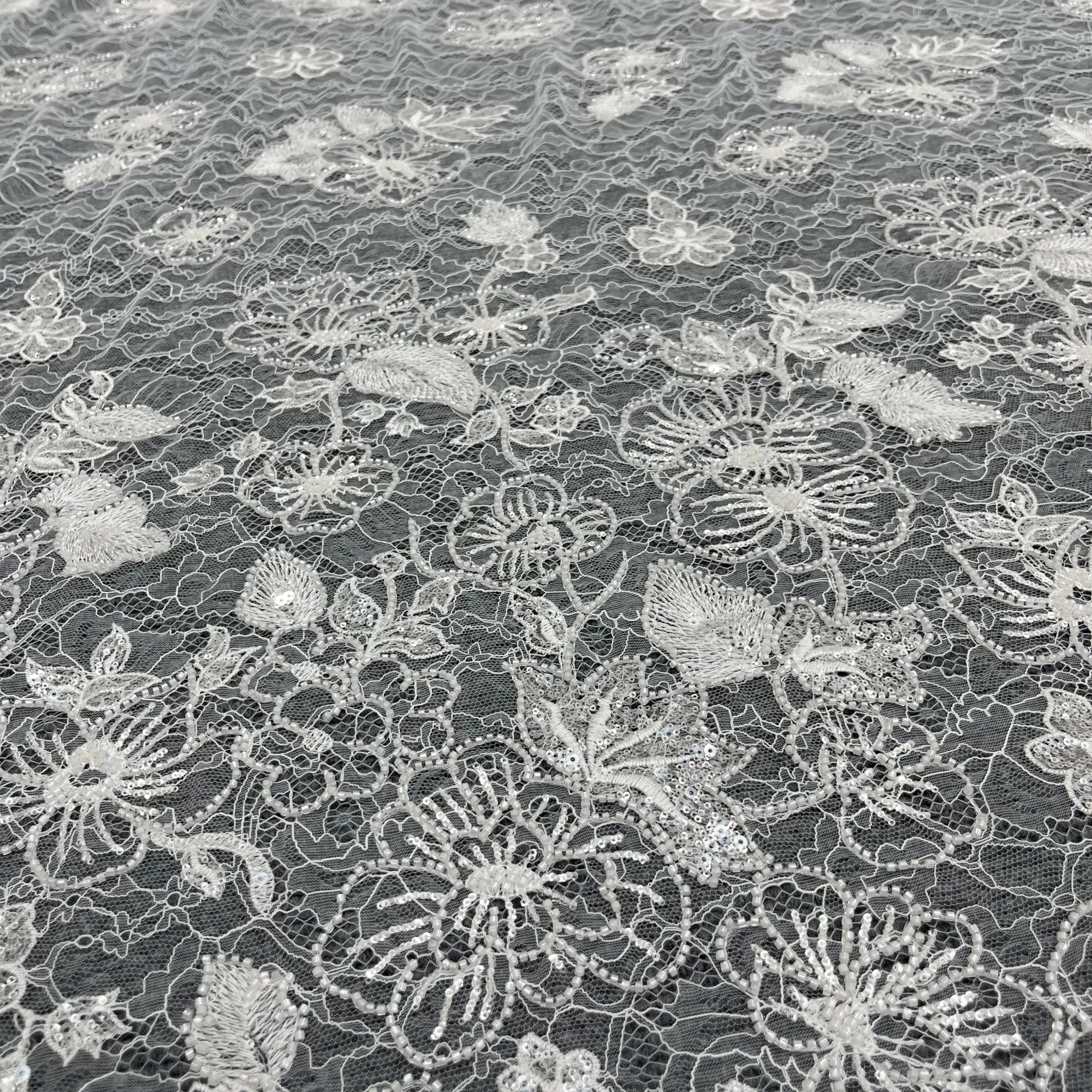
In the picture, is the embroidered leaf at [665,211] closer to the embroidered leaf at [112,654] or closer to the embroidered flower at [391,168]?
the embroidered flower at [391,168]

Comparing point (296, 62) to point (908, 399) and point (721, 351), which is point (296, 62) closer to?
point (721, 351)

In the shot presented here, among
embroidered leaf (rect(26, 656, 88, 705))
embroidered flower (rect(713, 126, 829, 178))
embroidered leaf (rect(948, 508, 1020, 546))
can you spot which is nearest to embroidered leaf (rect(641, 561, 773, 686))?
embroidered leaf (rect(948, 508, 1020, 546))

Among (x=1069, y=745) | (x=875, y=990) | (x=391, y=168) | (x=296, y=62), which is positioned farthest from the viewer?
(x=296, y=62)

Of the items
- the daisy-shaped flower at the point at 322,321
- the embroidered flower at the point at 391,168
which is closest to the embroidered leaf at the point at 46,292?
the daisy-shaped flower at the point at 322,321

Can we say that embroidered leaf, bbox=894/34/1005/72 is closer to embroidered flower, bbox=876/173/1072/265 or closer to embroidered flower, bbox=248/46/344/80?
embroidered flower, bbox=876/173/1072/265

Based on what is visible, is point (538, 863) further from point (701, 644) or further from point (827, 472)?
point (827, 472)

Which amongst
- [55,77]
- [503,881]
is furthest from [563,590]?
[55,77]
